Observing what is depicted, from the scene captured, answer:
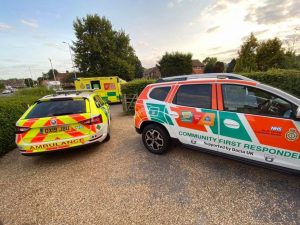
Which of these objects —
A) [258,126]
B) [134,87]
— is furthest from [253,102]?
[134,87]

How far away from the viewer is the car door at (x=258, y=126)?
2010 millimetres

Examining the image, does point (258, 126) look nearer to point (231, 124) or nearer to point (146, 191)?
point (231, 124)

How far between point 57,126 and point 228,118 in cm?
324

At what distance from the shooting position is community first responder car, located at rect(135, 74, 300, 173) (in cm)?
206

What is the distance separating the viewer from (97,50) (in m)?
22.2

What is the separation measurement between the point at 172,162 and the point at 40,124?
2813 millimetres

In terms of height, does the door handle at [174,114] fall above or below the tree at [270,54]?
below

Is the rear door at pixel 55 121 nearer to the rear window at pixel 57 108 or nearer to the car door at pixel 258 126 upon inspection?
the rear window at pixel 57 108

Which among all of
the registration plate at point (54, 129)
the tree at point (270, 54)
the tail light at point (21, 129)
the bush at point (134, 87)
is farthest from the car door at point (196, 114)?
the tree at point (270, 54)

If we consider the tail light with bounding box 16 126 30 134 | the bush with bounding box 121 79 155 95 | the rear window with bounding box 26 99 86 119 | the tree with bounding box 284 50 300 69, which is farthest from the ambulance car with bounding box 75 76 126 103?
the tree with bounding box 284 50 300 69

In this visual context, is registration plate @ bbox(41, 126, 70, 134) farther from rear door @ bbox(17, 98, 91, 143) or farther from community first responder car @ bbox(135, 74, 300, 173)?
community first responder car @ bbox(135, 74, 300, 173)

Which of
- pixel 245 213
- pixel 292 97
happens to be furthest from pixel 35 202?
pixel 292 97

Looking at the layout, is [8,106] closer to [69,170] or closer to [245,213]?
[69,170]

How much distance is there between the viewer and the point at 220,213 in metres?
1.98
